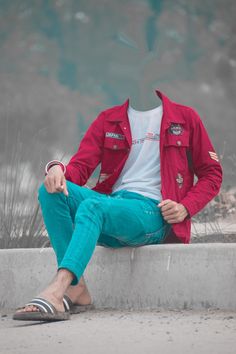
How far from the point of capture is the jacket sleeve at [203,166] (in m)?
4.50

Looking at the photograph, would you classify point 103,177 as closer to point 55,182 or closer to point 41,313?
point 55,182

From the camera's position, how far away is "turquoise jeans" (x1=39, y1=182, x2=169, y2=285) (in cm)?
416

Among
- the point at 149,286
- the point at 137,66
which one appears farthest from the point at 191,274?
the point at 137,66

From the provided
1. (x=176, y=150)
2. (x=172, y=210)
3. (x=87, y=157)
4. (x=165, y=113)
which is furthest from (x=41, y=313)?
(x=165, y=113)

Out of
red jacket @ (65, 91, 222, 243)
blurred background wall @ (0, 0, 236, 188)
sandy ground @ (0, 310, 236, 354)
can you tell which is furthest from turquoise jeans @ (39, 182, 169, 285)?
blurred background wall @ (0, 0, 236, 188)

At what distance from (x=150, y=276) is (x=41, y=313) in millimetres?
660

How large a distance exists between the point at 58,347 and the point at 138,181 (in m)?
1.10

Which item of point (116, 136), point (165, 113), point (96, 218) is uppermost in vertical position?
point (165, 113)

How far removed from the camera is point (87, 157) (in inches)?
181

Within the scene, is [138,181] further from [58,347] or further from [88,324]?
[58,347]

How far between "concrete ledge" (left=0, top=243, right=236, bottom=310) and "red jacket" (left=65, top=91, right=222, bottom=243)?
6.2 inches

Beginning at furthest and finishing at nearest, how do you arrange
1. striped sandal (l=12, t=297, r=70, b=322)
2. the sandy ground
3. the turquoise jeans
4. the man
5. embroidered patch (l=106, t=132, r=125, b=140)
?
embroidered patch (l=106, t=132, r=125, b=140)
the man
the turquoise jeans
striped sandal (l=12, t=297, r=70, b=322)
the sandy ground

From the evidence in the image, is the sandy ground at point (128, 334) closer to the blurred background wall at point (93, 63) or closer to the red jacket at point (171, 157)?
the red jacket at point (171, 157)

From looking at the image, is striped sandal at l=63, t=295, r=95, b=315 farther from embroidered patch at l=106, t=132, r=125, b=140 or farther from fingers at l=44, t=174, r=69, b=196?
embroidered patch at l=106, t=132, r=125, b=140
